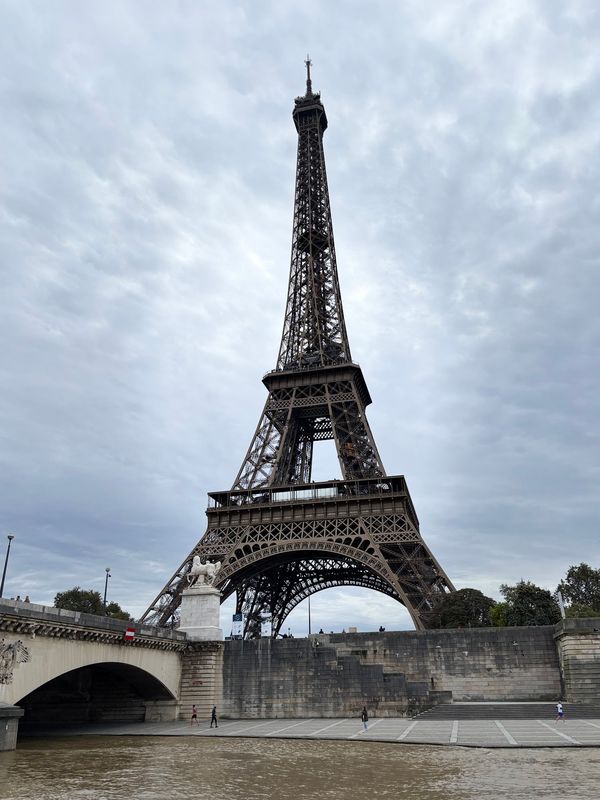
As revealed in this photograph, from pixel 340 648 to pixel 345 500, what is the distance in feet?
46.9

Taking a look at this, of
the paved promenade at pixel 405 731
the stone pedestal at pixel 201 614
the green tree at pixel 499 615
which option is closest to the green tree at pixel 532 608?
the green tree at pixel 499 615

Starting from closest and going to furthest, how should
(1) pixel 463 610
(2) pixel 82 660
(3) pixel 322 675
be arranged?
(2) pixel 82 660
(3) pixel 322 675
(1) pixel 463 610

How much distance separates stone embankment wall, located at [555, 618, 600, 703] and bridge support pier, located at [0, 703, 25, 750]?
27038mm

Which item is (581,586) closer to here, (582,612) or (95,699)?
(582,612)

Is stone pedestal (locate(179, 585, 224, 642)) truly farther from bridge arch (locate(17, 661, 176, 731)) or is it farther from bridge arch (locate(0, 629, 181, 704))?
bridge arch (locate(17, 661, 176, 731))

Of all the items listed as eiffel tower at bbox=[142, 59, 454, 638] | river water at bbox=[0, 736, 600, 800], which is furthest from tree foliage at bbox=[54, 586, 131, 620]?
river water at bbox=[0, 736, 600, 800]

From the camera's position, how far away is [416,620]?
4650cm

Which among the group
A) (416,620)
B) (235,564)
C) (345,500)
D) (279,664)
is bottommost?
(279,664)

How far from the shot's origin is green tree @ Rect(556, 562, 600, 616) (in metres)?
73.6

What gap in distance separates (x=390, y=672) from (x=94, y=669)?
59.1 feet

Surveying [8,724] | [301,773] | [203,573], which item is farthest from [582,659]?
[8,724]

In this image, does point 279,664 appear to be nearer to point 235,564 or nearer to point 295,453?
point 235,564

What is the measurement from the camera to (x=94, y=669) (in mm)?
39500

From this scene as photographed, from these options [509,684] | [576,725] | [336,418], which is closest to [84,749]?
[576,725]
